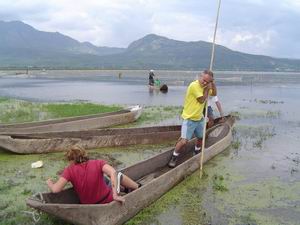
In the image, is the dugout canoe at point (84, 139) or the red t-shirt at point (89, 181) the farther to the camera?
the dugout canoe at point (84, 139)

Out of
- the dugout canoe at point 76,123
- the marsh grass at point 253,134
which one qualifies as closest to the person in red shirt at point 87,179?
the dugout canoe at point 76,123

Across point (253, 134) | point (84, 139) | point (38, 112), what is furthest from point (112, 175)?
point (38, 112)

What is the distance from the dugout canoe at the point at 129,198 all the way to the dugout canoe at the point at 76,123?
15.0 ft

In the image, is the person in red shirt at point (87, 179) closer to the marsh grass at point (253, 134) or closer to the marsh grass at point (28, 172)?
the marsh grass at point (28, 172)

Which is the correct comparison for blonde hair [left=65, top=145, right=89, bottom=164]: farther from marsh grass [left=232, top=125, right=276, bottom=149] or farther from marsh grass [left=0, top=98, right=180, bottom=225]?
marsh grass [left=232, top=125, right=276, bottom=149]

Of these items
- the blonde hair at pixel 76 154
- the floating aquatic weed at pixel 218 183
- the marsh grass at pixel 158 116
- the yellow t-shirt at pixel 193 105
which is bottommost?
the marsh grass at pixel 158 116

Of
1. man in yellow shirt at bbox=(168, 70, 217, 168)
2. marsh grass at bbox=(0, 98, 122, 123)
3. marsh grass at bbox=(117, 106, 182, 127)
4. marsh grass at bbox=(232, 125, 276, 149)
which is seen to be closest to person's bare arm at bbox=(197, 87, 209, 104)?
man in yellow shirt at bbox=(168, 70, 217, 168)

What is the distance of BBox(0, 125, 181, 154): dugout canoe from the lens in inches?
438

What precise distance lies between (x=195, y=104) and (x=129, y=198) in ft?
10.8

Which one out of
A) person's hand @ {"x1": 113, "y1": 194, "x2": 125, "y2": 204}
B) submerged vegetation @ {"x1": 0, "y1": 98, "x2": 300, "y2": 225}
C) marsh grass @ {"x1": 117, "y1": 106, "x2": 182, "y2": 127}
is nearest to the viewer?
person's hand @ {"x1": 113, "y1": 194, "x2": 125, "y2": 204}

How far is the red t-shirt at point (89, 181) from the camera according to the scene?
6.21m

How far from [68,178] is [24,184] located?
2.96 m

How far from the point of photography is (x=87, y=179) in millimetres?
6270

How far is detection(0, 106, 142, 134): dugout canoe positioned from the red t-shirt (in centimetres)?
606
